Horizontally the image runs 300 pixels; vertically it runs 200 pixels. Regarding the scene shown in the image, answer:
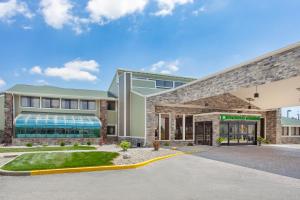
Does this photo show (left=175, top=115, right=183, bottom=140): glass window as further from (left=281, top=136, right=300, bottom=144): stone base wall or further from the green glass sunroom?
(left=281, top=136, right=300, bottom=144): stone base wall

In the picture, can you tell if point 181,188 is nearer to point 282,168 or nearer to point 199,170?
point 199,170

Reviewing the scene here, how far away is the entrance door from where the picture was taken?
2472 cm

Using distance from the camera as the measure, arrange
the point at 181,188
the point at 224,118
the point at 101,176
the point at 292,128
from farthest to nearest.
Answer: the point at 292,128 → the point at 224,118 → the point at 101,176 → the point at 181,188

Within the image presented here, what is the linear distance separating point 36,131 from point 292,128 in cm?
3330

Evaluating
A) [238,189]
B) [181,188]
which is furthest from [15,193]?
[238,189]

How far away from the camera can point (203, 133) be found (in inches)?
1005

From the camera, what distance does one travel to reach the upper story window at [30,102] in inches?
1072

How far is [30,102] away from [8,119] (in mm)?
2971

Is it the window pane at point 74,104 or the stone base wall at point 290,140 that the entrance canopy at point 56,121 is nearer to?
the window pane at point 74,104

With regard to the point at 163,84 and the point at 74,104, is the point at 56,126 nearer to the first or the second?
the point at 74,104

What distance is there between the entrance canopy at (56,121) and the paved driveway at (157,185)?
1741 centimetres

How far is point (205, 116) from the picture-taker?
81.7 ft

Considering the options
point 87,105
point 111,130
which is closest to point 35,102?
point 87,105

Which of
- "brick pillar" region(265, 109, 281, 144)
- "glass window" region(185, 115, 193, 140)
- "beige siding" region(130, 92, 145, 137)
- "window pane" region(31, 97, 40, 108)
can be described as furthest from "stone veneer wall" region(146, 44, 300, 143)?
"window pane" region(31, 97, 40, 108)
